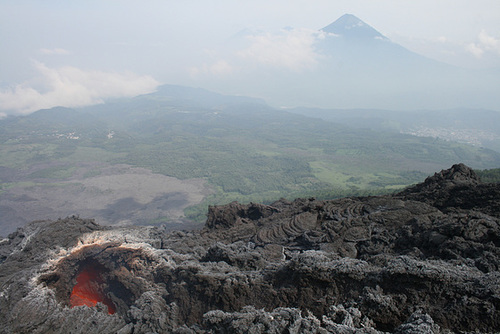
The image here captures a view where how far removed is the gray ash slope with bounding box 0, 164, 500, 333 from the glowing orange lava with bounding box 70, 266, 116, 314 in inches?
6.6

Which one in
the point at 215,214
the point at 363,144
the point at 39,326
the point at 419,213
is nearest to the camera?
the point at 39,326

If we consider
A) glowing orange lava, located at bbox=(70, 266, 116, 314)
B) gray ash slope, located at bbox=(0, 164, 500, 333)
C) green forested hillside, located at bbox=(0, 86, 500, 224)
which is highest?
gray ash slope, located at bbox=(0, 164, 500, 333)

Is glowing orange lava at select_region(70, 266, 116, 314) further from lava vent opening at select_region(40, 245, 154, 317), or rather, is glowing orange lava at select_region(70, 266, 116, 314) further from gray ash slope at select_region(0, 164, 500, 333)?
gray ash slope at select_region(0, 164, 500, 333)

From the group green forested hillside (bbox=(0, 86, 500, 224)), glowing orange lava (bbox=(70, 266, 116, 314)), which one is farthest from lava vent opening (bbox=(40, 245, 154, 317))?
green forested hillside (bbox=(0, 86, 500, 224))

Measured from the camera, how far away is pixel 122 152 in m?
77.8

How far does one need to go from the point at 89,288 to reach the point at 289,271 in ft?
27.8

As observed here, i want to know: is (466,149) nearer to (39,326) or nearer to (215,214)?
(215,214)

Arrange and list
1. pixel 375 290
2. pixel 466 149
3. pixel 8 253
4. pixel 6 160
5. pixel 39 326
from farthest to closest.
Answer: pixel 466 149 < pixel 6 160 < pixel 8 253 < pixel 39 326 < pixel 375 290

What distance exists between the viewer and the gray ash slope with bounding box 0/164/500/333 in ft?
19.9

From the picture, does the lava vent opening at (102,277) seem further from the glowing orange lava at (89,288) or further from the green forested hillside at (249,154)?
the green forested hillside at (249,154)

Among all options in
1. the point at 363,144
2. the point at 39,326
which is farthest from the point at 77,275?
the point at 363,144

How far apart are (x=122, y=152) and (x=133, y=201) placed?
1558 inches

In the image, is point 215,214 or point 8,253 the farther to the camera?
point 215,214

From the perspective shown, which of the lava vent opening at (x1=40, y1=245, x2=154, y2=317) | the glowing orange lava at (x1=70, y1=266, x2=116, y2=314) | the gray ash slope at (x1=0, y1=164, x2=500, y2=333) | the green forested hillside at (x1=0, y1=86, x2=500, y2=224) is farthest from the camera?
the green forested hillside at (x1=0, y1=86, x2=500, y2=224)
